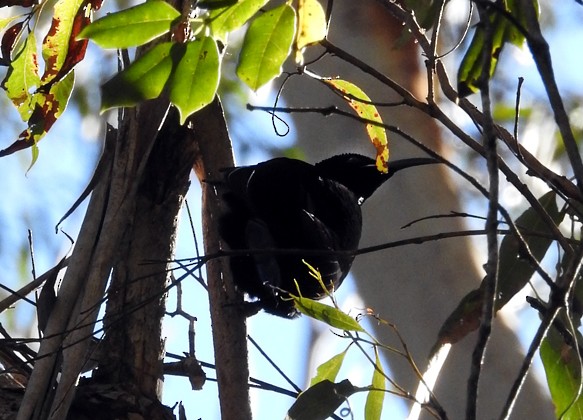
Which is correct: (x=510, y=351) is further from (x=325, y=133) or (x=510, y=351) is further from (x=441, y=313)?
(x=325, y=133)

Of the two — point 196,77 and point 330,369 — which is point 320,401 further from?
point 196,77

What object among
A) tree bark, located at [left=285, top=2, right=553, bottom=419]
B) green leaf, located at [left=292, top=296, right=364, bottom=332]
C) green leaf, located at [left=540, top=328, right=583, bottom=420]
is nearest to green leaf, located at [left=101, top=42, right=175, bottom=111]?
green leaf, located at [left=292, top=296, right=364, bottom=332]

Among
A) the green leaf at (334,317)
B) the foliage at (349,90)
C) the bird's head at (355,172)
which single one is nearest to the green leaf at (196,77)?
the foliage at (349,90)

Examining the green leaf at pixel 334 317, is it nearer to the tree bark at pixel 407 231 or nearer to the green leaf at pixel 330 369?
the green leaf at pixel 330 369

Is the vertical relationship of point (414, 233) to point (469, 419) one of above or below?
above

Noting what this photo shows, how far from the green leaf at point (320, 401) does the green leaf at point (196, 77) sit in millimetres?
412

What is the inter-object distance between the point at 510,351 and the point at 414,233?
1.27 feet

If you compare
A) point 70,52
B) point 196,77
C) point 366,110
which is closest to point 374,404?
point 366,110

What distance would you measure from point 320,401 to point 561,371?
0.34m

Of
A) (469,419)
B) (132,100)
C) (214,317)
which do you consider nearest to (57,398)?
(214,317)

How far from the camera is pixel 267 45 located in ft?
2.99

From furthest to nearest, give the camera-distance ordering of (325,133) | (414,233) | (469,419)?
1. (325,133)
2. (414,233)
3. (469,419)

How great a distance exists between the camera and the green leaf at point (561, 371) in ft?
4.03

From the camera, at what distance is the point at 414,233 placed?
7.20 feet
